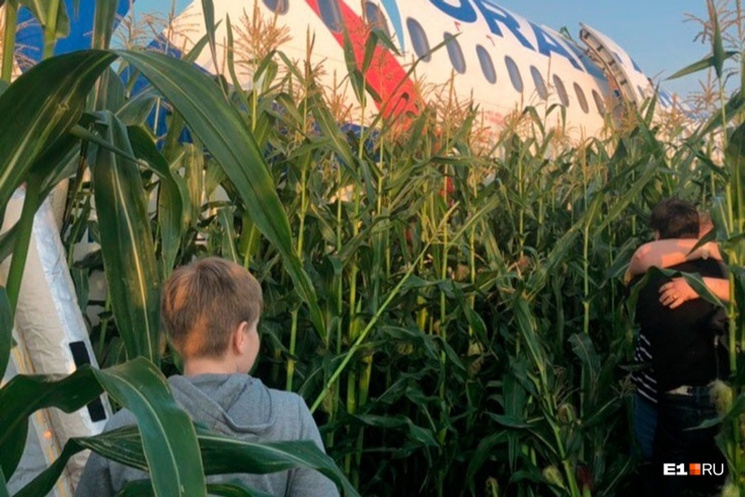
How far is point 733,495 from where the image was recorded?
3791 millimetres

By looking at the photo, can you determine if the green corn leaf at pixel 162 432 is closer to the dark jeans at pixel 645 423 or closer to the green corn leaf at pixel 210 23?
the green corn leaf at pixel 210 23

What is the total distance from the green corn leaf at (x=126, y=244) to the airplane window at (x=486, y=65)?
1008 centimetres

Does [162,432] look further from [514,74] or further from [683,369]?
[514,74]

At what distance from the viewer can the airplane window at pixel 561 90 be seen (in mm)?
13547

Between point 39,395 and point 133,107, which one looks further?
point 133,107

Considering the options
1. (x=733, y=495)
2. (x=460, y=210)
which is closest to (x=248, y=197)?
(x=733, y=495)

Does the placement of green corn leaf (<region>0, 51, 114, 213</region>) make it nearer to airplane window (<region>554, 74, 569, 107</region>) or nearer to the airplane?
the airplane

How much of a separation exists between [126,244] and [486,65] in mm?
10292

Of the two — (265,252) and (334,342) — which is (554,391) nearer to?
(334,342)

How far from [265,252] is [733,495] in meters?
2.20

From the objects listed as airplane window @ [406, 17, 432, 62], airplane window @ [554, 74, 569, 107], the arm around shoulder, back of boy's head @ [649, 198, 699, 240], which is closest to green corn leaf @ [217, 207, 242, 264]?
the arm around shoulder

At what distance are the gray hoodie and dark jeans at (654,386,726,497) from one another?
8.39 ft

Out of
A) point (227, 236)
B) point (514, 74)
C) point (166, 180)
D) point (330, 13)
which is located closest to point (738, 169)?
point (227, 236)

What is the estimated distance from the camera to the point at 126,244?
5.37 feet
